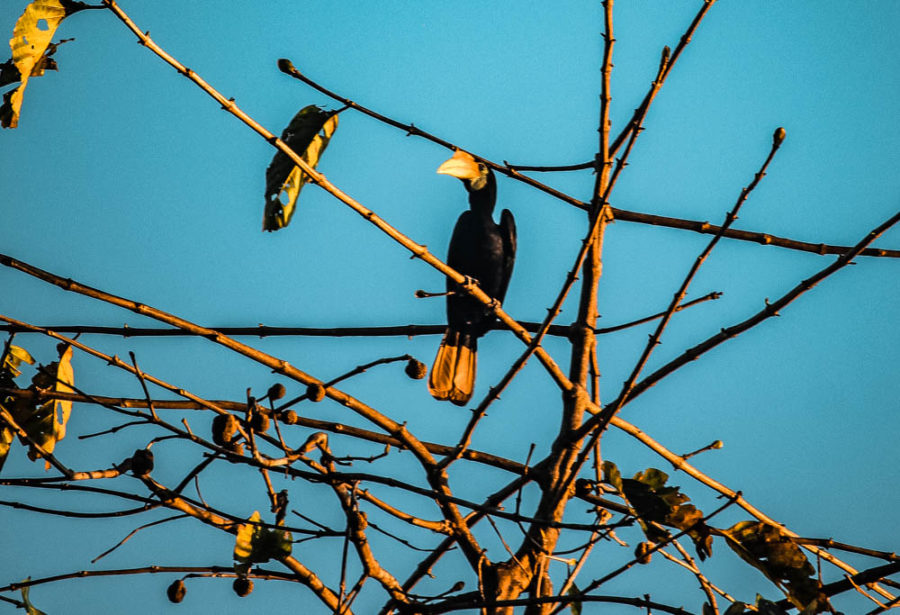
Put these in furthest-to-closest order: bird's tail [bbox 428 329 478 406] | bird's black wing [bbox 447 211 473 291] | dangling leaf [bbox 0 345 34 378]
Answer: bird's black wing [bbox 447 211 473 291]
bird's tail [bbox 428 329 478 406]
dangling leaf [bbox 0 345 34 378]

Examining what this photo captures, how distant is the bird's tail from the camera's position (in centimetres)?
413

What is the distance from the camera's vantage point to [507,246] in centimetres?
510

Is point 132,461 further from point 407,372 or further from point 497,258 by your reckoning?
point 497,258

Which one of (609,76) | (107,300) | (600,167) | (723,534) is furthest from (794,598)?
(107,300)

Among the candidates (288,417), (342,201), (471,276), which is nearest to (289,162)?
(342,201)

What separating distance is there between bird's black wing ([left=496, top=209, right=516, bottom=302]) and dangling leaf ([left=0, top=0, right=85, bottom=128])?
9.91ft

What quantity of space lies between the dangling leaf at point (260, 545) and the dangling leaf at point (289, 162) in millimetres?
815

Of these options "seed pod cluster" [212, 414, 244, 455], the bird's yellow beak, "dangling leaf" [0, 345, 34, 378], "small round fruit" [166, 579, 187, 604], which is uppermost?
the bird's yellow beak

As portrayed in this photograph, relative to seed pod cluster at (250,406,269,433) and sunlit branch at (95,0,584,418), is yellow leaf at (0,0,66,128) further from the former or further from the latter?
seed pod cluster at (250,406,269,433)

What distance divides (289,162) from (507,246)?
2.67 meters

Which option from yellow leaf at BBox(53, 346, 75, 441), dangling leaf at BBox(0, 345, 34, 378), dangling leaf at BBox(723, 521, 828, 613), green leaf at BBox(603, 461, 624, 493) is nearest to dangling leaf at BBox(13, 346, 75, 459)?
yellow leaf at BBox(53, 346, 75, 441)

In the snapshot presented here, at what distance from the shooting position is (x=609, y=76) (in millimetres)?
2314

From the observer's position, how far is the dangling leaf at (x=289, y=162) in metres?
2.54

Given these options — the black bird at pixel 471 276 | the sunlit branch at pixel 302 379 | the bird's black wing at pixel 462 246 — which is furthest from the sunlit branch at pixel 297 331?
the bird's black wing at pixel 462 246
